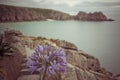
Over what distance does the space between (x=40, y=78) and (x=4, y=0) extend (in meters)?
0.79

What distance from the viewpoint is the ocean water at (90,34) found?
2.64 metres

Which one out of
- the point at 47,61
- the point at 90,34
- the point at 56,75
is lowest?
the point at 56,75

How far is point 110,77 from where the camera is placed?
2605 mm

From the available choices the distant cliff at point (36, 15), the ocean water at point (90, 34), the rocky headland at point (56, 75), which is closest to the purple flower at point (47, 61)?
the rocky headland at point (56, 75)

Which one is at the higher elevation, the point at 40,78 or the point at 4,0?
the point at 4,0

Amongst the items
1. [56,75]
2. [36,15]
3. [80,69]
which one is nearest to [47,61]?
[56,75]

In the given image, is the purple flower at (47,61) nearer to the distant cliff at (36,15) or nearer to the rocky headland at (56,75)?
the rocky headland at (56,75)

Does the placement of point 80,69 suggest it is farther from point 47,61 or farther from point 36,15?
point 36,15

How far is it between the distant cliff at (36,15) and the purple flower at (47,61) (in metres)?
0.30

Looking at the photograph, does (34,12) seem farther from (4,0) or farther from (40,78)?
(40,78)

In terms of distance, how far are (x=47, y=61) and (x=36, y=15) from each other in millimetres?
449

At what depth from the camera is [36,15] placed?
271 centimetres

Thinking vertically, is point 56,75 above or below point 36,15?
below

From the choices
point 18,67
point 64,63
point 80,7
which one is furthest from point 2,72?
point 80,7
